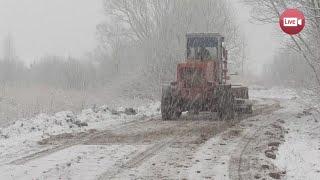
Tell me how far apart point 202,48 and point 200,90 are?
6.72 feet

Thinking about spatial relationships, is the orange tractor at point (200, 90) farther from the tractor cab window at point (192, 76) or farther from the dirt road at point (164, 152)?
the dirt road at point (164, 152)

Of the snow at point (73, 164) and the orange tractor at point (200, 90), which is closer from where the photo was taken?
the snow at point (73, 164)

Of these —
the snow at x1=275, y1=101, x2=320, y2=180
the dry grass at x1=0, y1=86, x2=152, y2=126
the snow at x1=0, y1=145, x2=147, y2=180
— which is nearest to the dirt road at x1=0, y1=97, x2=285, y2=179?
the snow at x1=0, y1=145, x2=147, y2=180

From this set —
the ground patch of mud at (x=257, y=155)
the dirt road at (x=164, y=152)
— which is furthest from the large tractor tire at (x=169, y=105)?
the ground patch of mud at (x=257, y=155)

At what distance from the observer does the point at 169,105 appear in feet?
67.8

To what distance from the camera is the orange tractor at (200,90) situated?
20344 millimetres

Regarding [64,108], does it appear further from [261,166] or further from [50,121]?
[261,166]

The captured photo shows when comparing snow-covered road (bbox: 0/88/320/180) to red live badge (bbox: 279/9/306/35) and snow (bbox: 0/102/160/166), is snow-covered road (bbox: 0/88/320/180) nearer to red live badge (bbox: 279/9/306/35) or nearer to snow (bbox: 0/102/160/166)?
snow (bbox: 0/102/160/166)

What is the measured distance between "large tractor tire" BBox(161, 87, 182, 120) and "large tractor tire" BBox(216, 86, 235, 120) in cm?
153

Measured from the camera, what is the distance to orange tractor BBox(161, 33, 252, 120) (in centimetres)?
2034

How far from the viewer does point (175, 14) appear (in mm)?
39531

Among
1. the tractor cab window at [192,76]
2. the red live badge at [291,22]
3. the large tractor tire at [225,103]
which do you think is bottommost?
the large tractor tire at [225,103]

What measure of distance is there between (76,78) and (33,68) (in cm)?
1783

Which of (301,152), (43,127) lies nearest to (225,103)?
(43,127)
